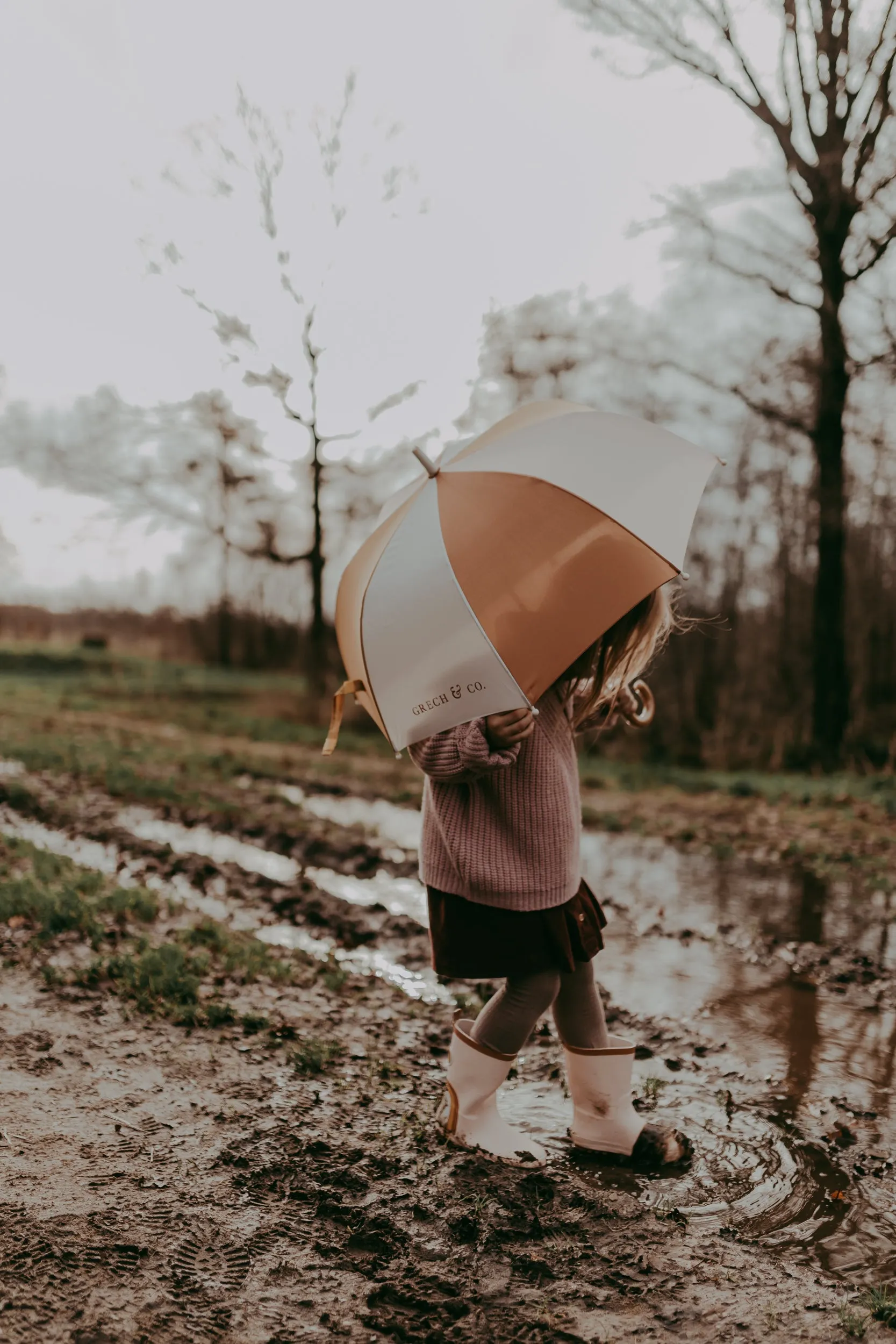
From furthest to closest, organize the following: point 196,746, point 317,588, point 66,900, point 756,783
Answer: point 317,588, point 196,746, point 756,783, point 66,900

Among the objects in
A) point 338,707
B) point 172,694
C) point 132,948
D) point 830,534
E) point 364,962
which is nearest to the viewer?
point 338,707

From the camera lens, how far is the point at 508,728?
105 inches

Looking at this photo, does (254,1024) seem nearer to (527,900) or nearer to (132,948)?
A: (132,948)

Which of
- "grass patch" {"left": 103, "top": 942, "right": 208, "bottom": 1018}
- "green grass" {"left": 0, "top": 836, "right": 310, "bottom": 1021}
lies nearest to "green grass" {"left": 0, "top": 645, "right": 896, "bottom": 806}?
"green grass" {"left": 0, "top": 836, "right": 310, "bottom": 1021}

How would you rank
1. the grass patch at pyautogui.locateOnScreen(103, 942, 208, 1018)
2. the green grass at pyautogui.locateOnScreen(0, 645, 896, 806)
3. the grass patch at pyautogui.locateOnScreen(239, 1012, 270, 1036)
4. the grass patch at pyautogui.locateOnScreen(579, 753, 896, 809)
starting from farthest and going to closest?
the grass patch at pyautogui.locateOnScreen(579, 753, 896, 809) → the green grass at pyautogui.locateOnScreen(0, 645, 896, 806) → the grass patch at pyautogui.locateOnScreen(103, 942, 208, 1018) → the grass patch at pyautogui.locateOnScreen(239, 1012, 270, 1036)

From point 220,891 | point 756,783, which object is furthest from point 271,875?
point 756,783

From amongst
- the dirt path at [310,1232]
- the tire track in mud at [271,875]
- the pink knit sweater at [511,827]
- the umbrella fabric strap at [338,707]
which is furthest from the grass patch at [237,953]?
the umbrella fabric strap at [338,707]

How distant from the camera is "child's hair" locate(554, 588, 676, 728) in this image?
118 inches

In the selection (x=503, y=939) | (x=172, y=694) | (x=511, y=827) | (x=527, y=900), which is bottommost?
(x=172, y=694)

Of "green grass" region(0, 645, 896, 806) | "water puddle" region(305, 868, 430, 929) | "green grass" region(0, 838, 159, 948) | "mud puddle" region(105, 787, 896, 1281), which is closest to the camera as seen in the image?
"mud puddle" region(105, 787, 896, 1281)

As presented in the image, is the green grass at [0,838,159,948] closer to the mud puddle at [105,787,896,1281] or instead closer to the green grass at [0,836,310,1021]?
the green grass at [0,836,310,1021]

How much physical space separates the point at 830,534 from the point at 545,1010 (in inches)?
445

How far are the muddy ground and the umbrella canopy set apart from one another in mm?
1214

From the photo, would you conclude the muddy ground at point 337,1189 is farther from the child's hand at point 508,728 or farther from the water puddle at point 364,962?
the child's hand at point 508,728
